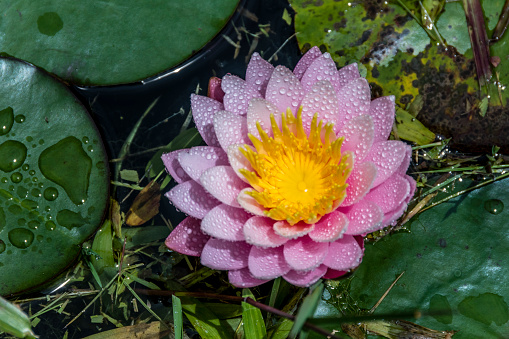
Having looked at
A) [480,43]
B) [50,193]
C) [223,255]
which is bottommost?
[50,193]

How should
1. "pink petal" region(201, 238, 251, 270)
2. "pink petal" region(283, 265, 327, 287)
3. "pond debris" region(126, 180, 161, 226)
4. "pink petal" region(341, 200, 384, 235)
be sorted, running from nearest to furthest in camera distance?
1. "pink petal" region(341, 200, 384, 235)
2. "pink petal" region(283, 265, 327, 287)
3. "pink petal" region(201, 238, 251, 270)
4. "pond debris" region(126, 180, 161, 226)

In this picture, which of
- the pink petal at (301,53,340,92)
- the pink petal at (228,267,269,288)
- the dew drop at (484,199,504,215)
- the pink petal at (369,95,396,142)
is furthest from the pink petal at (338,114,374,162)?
the dew drop at (484,199,504,215)

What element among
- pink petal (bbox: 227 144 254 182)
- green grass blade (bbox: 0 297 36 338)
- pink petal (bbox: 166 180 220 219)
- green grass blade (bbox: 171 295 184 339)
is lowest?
green grass blade (bbox: 171 295 184 339)

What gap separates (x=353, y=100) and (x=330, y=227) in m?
0.60

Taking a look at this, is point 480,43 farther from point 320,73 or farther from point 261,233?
point 261,233

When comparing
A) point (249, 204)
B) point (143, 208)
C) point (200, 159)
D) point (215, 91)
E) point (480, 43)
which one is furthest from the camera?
point (143, 208)

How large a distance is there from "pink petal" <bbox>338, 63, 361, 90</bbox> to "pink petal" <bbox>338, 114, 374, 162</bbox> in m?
0.28

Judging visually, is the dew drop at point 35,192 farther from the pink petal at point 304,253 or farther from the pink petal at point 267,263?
the pink petal at point 304,253

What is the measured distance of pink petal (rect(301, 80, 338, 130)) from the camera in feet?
5.98

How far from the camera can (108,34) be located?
2.43 meters

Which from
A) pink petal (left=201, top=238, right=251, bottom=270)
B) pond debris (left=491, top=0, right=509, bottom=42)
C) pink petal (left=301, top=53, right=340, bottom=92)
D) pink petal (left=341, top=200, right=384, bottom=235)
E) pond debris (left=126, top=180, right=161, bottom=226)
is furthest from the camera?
pond debris (left=126, top=180, right=161, bottom=226)

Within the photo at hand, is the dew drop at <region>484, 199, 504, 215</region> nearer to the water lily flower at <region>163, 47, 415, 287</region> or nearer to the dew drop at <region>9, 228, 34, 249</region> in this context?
the water lily flower at <region>163, 47, 415, 287</region>

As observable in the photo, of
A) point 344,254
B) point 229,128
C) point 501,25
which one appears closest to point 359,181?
point 344,254

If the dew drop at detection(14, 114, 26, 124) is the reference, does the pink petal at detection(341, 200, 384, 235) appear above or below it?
above
